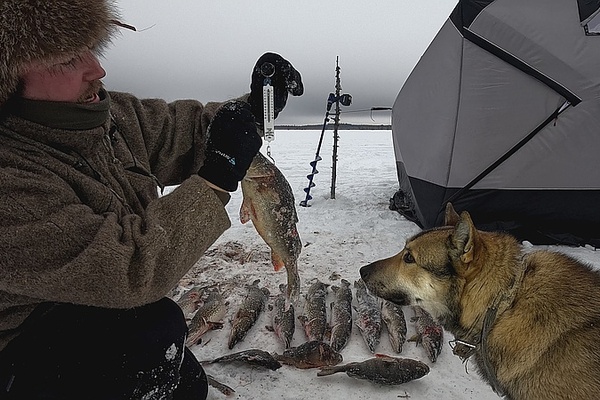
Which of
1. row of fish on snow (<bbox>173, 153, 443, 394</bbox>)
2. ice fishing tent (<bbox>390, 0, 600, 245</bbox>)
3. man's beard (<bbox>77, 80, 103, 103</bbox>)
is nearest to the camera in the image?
man's beard (<bbox>77, 80, 103, 103</bbox>)

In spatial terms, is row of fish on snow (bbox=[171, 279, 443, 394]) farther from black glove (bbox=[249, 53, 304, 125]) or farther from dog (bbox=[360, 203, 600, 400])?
black glove (bbox=[249, 53, 304, 125])

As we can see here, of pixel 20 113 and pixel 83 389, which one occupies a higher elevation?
pixel 20 113

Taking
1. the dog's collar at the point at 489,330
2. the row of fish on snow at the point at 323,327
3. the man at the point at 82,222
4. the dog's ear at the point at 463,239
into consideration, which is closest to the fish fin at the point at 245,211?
the man at the point at 82,222

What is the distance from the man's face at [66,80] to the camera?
71.4 inches

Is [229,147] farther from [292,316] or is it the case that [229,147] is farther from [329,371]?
[292,316]

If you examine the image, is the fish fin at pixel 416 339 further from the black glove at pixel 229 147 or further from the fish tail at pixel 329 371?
the black glove at pixel 229 147

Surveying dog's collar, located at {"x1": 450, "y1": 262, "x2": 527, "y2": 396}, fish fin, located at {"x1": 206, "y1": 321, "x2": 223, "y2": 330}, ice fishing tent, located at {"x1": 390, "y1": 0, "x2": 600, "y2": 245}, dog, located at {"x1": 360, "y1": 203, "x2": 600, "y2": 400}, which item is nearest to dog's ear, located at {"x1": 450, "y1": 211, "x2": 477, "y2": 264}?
dog, located at {"x1": 360, "y1": 203, "x2": 600, "y2": 400}

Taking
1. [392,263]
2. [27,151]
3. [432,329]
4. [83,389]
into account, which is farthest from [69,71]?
[432,329]

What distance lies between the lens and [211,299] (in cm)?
425

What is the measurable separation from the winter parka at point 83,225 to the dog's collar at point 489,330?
1380 mm

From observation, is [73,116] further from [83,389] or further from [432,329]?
[432,329]

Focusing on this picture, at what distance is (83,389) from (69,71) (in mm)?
1395

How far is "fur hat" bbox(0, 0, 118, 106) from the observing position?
1672 millimetres

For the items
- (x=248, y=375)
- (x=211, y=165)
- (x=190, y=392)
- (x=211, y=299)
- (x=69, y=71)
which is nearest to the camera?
(x=69, y=71)
